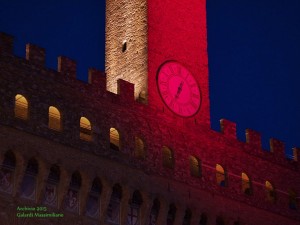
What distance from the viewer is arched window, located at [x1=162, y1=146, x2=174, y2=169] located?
39.2 metres

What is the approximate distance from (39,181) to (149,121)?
6.34 meters

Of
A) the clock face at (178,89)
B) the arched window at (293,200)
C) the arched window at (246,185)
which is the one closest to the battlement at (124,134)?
the arched window at (246,185)

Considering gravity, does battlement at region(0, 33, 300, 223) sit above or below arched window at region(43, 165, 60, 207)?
above

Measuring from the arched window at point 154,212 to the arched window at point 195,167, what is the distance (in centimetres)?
260

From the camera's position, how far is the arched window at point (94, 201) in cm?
3609

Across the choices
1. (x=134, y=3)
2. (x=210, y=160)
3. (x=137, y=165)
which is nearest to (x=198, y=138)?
(x=210, y=160)

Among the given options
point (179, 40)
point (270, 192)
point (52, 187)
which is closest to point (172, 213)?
point (52, 187)

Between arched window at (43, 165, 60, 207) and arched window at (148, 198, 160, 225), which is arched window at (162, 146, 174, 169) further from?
arched window at (43, 165, 60, 207)

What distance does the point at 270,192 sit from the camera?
4294 cm

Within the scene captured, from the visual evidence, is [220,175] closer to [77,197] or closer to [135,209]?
[135,209]

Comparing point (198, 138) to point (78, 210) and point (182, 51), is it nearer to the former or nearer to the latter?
point (182, 51)

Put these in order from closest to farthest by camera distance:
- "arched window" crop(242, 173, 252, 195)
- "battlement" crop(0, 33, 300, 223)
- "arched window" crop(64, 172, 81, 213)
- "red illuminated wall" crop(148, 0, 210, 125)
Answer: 1. "battlement" crop(0, 33, 300, 223)
2. "arched window" crop(64, 172, 81, 213)
3. "red illuminated wall" crop(148, 0, 210, 125)
4. "arched window" crop(242, 173, 252, 195)

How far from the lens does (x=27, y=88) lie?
3541cm

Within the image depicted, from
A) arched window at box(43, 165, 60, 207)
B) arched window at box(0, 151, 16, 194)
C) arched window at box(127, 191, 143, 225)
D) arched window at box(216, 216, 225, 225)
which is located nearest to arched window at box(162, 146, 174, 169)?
arched window at box(127, 191, 143, 225)
